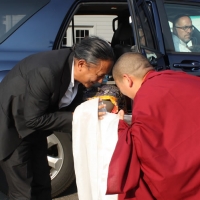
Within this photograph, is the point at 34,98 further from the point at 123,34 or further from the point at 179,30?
the point at 123,34

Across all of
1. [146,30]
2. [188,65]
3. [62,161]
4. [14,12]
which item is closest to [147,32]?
[146,30]

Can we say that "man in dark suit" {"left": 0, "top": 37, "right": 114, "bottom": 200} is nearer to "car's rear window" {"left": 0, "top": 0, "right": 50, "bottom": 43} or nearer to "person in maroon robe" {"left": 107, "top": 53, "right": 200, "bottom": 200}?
"person in maroon robe" {"left": 107, "top": 53, "right": 200, "bottom": 200}

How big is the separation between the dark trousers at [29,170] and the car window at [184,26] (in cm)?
159

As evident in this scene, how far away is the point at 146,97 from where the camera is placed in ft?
7.04

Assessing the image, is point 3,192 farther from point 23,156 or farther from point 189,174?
point 189,174

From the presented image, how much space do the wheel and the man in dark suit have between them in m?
0.96

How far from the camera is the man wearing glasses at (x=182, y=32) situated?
3985 mm

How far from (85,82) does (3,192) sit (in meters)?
1.65

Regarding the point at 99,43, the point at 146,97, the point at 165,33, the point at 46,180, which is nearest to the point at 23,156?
the point at 46,180

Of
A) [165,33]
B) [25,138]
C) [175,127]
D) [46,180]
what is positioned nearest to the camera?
[175,127]

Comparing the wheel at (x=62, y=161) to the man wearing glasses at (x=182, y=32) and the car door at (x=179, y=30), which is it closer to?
the car door at (x=179, y=30)

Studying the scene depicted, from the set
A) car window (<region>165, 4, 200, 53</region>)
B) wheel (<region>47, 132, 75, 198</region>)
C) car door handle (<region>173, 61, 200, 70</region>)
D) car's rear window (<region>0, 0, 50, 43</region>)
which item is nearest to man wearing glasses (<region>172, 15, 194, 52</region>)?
car window (<region>165, 4, 200, 53</region>)

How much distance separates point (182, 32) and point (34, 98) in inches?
73.9

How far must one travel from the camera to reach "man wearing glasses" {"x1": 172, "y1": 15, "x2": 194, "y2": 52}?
399cm
